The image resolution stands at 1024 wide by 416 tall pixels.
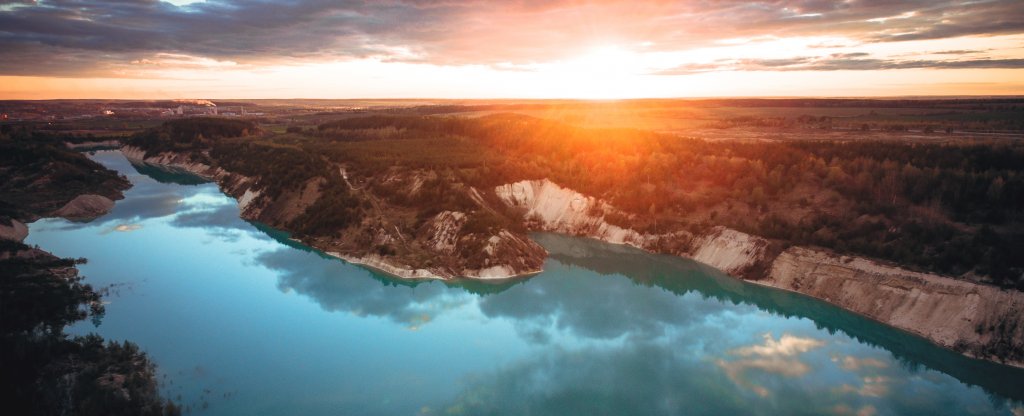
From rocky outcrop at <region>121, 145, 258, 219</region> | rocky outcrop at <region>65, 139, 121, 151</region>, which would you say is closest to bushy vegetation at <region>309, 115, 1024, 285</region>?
rocky outcrop at <region>121, 145, 258, 219</region>

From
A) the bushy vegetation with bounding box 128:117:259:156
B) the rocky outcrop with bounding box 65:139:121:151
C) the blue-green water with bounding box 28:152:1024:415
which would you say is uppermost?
the bushy vegetation with bounding box 128:117:259:156

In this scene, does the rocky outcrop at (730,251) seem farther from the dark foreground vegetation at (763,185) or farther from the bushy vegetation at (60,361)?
the bushy vegetation at (60,361)

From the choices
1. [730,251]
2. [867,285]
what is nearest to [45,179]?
[730,251]

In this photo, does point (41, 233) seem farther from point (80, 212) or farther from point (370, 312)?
point (370, 312)

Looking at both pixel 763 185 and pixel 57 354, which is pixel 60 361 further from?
pixel 763 185

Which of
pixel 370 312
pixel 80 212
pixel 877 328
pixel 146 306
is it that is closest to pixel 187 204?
pixel 80 212

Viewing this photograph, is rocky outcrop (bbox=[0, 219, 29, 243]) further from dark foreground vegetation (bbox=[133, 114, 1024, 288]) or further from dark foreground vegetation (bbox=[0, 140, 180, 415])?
dark foreground vegetation (bbox=[133, 114, 1024, 288])
